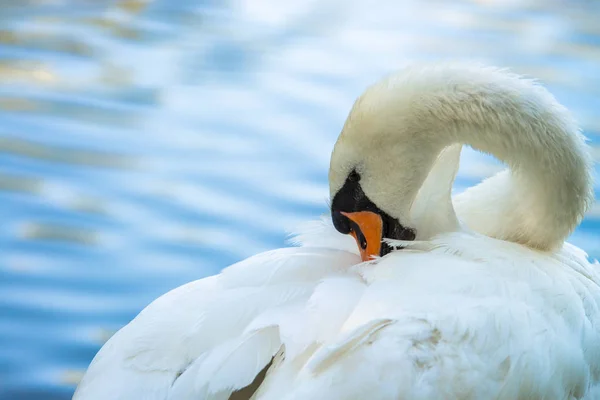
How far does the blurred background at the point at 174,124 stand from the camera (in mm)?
3719

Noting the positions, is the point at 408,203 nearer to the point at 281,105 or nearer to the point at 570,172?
the point at 570,172

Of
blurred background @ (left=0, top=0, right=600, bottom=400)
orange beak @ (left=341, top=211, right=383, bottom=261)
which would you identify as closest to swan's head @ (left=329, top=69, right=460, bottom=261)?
orange beak @ (left=341, top=211, right=383, bottom=261)

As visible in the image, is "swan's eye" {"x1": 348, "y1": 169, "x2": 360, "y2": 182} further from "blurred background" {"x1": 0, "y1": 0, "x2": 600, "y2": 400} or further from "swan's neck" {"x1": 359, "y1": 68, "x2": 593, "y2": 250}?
"blurred background" {"x1": 0, "y1": 0, "x2": 600, "y2": 400}

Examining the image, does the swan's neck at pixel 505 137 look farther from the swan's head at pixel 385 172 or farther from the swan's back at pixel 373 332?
the swan's back at pixel 373 332

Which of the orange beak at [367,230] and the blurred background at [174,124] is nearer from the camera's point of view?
the orange beak at [367,230]

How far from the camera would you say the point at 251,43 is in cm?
631

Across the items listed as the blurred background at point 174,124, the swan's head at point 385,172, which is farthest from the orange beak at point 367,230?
the blurred background at point 174,124

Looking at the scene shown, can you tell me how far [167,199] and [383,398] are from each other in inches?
101

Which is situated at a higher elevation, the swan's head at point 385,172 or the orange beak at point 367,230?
the swan's head at point 385,172

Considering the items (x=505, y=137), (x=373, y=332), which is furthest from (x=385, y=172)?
(x=373, y=332)

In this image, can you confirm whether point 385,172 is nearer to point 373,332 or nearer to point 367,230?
point 367,230

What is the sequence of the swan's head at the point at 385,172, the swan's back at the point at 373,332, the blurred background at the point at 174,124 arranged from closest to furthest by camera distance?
1. the swan's back at the point at 373,332
2. the swan's head at the point at 385,172
3. the blurred background at the point at 174,124

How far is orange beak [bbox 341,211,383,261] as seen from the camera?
8.34ft

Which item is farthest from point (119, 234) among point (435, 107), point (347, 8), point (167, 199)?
point (347, 8)
